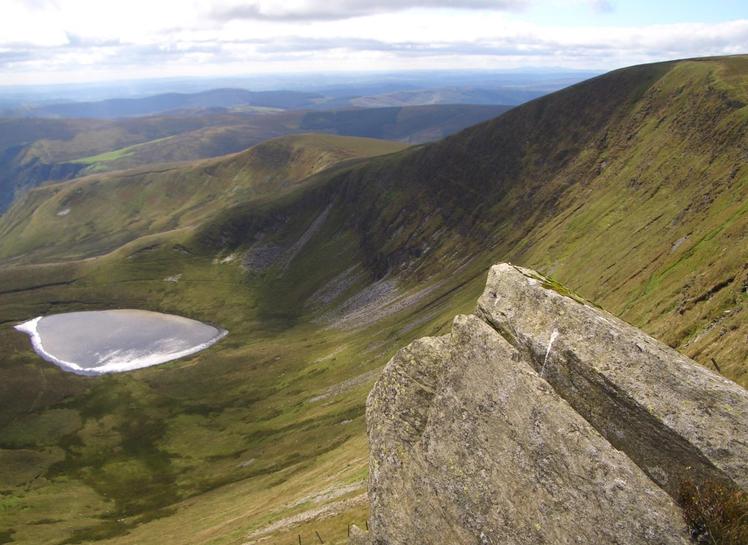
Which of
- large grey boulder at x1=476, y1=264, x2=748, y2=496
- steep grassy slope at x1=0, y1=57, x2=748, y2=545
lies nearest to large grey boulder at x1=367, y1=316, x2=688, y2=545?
large grey boulder at x1=476, y1=264, x2=748, y2=496

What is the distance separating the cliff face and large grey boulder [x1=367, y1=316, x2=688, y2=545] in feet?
0.20

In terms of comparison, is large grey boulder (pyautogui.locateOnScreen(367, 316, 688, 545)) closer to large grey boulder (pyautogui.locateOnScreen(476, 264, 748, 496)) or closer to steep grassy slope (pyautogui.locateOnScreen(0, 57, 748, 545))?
large grey boulder (pyautogui.locateOnScreen(476, 264, 748, 496))

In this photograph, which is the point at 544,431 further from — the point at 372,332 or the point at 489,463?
the point at 372,332

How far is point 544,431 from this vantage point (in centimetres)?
2567

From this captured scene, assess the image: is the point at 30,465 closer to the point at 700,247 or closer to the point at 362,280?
the point at 362,280

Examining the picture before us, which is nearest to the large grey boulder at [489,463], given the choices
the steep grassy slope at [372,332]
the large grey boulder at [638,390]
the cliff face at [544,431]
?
the cliff face at [544,431]

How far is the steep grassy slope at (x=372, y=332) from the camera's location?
61.6 m

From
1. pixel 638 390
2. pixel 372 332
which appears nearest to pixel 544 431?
pixel 638 390

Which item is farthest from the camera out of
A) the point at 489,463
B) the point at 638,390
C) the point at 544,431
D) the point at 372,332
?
the point at 372,332

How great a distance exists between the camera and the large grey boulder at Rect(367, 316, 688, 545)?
23.0 meters

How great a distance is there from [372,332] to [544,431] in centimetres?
12383

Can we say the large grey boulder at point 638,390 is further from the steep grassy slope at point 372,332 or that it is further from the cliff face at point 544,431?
the steep grassy slope at point 372,332

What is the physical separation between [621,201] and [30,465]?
159 metres

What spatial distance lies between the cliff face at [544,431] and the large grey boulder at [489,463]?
0.20 ft
